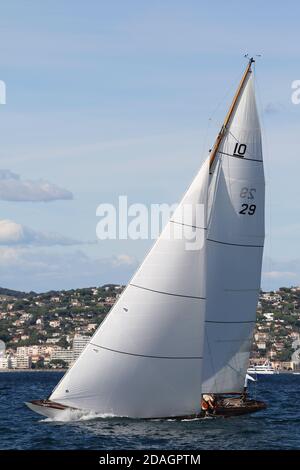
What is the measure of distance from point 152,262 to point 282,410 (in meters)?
23.4

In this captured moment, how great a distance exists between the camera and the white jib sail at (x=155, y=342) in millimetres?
45094

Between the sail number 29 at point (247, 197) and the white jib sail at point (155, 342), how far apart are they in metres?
2.01

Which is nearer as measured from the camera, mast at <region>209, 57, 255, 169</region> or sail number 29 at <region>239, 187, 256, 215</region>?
mast at <region>209, 57, 255, 169</region>

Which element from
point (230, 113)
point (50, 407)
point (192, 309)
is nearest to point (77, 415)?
point (50, 407)

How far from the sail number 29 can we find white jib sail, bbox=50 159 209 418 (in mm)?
2009

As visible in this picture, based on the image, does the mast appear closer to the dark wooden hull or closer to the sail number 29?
the sail number 29

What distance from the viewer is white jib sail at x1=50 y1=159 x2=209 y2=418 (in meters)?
45.1

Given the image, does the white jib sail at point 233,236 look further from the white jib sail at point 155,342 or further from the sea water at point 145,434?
the sea water at point 145,434

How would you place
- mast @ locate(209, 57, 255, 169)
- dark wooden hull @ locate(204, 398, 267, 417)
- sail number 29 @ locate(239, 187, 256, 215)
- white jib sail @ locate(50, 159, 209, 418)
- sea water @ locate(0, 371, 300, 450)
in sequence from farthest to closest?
dark wooden hull @ locate(204, 398, 267, 417), sail number 29 @ locate(239, 187, 256, 215), mast @ locate(209, 57, 255, 169), white jib sail @ locate(50, 159, 209, 418), sea water @ locate(0, 371, 300, 450)

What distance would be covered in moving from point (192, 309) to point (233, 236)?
3919 millimetres

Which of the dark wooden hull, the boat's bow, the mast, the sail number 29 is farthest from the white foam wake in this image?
the mast

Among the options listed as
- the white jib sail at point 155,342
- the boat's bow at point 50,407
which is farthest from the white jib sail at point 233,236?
the boat's bow at point 50,407

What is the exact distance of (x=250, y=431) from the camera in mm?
47625
